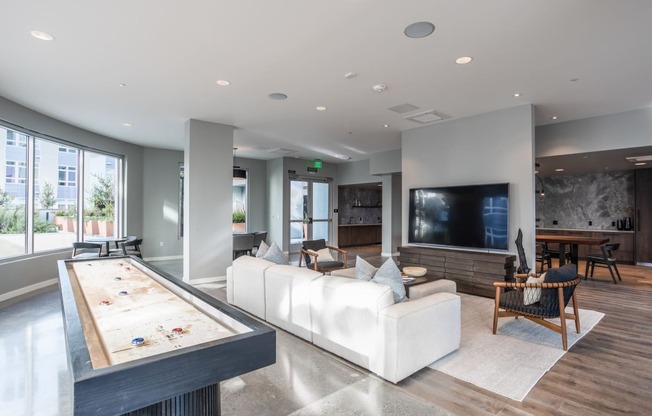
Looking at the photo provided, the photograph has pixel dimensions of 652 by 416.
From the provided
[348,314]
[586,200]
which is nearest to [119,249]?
[348,314]

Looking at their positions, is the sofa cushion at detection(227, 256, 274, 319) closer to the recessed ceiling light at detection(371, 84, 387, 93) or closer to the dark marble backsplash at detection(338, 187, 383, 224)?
the recessed ceiling light at detection(371, 84, 387, 93)

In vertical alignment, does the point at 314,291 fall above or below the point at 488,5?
below

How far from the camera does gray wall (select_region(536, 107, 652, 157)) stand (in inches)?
213

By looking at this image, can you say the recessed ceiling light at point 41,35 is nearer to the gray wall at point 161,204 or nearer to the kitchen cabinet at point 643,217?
the gray wall at point 161,204

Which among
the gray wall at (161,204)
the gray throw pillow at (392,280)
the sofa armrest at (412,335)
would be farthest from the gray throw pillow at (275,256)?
the gray wall at (161,204)

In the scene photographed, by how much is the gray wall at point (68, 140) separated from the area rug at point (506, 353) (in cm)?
636

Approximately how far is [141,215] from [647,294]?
1086 cm

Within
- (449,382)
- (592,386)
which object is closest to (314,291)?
(449,382)

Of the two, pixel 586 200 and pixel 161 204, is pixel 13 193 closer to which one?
pixel 161 204

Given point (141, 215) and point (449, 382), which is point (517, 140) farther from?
point (141, 215)

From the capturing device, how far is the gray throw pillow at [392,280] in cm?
292

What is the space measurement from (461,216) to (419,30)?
3650 mm

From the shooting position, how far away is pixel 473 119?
5.92m

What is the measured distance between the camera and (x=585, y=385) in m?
2.63
